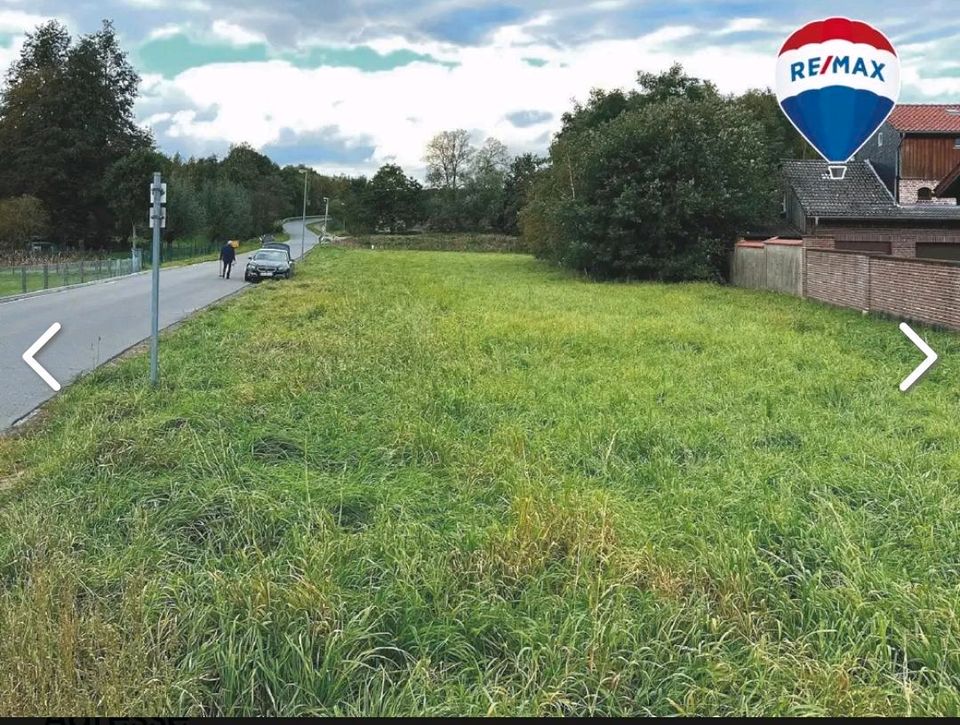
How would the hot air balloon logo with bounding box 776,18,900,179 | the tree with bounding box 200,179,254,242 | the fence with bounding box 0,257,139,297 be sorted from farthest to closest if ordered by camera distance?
the tree with bounding box 200,179,254,242, the fence with bounding box 0,257,139,297, the hot air balloon logo with bounding box 776,18,900,179

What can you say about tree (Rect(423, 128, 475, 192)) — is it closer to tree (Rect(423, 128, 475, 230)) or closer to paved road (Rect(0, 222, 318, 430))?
tree (Rect(423, 128, 475, 230))

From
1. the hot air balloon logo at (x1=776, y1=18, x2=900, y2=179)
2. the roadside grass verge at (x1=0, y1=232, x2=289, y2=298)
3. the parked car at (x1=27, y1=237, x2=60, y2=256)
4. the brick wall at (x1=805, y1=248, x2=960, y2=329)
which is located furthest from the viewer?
the parked car at (x1=27, y1=237, x2=60, y2=256)

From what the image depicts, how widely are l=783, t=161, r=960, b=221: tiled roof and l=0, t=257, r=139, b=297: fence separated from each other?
29213mm

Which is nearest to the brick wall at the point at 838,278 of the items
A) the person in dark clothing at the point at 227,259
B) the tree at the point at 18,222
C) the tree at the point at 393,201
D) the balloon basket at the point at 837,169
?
the balloon basket at the point at 837,169

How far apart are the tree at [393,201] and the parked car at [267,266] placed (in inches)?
2871

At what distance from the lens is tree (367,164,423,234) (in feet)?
345

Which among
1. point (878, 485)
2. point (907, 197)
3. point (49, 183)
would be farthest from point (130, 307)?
point (49, 183)

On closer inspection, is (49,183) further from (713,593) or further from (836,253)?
(713,593)

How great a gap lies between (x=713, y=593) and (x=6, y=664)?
313 centimetres

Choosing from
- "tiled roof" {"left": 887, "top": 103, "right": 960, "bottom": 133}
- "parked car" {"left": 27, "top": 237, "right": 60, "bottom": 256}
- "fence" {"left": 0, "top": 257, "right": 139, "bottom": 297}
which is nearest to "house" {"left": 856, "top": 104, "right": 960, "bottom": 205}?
"tiled roof" {"left": 887, "top": 103, "right": 960, "bottom": 133}

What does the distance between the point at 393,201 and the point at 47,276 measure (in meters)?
81.1

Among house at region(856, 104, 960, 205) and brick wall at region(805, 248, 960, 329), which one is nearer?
brick wall at region(805, 248, 960, 329)

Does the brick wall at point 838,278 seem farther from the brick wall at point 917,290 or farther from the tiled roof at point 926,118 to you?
the tiled roof at point 926,118

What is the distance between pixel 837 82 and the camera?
9.93 metres
